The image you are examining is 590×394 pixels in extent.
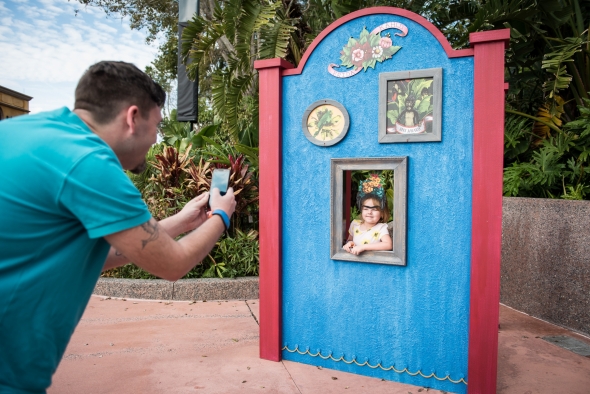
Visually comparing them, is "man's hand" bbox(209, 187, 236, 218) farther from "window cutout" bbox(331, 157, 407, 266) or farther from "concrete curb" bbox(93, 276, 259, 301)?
"concrete curb" bbox(93, 276, 259, 301)

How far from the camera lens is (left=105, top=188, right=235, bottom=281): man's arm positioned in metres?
1.46

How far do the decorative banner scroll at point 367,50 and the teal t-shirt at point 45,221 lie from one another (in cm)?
282

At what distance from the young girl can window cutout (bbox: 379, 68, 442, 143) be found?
0.60 metres

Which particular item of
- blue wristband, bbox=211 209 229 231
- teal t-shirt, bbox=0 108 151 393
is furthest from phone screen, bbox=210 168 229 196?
teal t-shirt, bbox=0 108 151 393

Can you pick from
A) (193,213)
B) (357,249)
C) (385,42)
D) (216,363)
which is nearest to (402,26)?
(385,42)

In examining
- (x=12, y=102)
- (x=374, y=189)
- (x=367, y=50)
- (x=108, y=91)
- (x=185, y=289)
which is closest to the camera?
(x=108, y=91)

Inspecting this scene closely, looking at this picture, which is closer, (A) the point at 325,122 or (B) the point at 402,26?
(B) the point at 402,26

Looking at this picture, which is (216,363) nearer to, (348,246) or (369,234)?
(348,246)

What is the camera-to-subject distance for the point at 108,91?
1.65 m

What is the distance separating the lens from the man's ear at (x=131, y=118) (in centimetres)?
167

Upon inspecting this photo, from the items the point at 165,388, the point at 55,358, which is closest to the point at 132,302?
the point at 165,388

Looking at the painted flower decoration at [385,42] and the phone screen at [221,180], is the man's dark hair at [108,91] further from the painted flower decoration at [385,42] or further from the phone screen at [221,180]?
the painted flower decoration at [385,42]

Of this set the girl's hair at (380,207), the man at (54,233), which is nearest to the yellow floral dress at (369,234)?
the girl's hair at (380,207)

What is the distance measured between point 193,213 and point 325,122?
2.06 m
